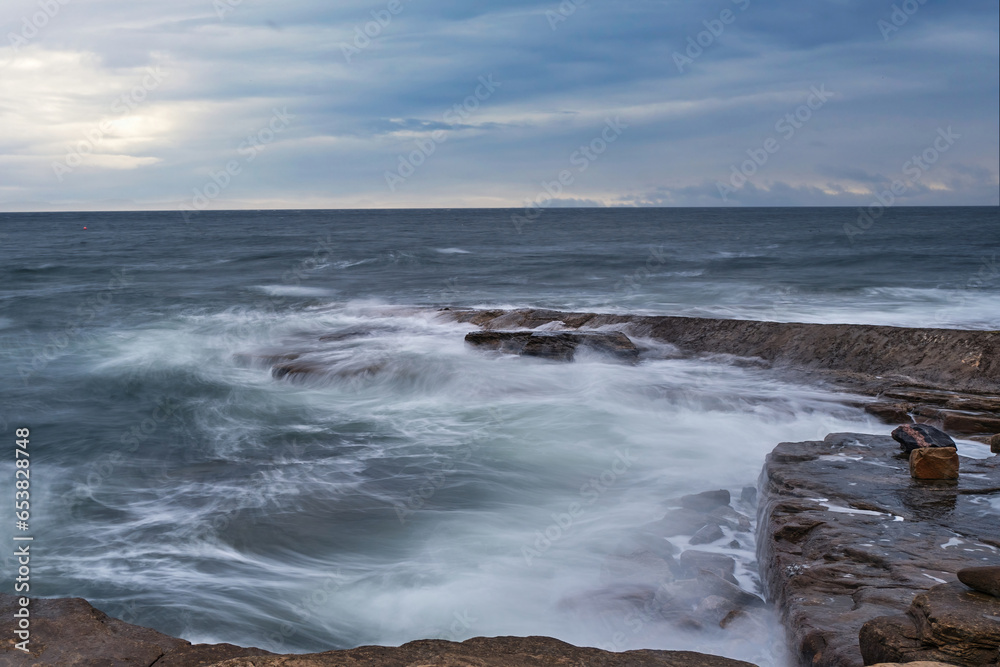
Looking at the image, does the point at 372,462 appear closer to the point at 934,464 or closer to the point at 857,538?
the point at 857,538

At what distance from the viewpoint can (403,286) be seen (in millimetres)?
25578

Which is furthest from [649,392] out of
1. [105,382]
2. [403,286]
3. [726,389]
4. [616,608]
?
[403,286]

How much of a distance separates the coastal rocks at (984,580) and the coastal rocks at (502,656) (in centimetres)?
110

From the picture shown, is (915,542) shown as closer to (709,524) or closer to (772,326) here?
(709,524)

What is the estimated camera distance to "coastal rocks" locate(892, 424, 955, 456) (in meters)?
5.86

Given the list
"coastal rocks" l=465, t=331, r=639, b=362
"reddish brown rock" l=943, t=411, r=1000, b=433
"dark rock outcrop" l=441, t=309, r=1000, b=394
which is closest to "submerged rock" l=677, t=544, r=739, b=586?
"reddish brown rock" l=943, t=411, r=1000, b=433

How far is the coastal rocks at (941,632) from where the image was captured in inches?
116

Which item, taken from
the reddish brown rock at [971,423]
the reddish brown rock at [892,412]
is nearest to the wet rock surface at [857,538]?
the reddish brown rock at [971,423]

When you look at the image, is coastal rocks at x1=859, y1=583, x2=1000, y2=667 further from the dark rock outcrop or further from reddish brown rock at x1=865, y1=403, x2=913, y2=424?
the dark rock outcrop

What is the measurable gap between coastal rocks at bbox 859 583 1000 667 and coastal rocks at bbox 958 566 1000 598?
0.10ft

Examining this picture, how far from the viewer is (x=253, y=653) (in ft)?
12.6

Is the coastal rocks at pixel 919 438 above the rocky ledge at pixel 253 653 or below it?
above

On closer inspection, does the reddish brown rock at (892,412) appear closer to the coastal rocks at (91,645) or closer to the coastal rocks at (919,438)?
the coastal rocks at (919,438)

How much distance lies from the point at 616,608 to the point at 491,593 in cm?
109
